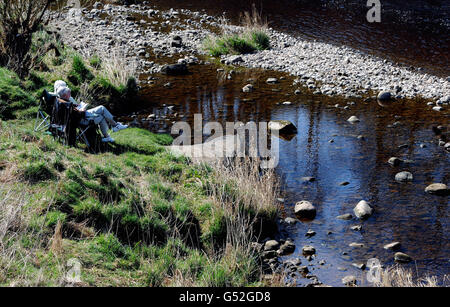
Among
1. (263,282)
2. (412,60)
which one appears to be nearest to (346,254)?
(263,282)

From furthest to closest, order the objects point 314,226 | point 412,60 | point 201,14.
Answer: point 201,14
point 412,60
point 314,226

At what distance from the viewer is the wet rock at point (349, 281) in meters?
7.20

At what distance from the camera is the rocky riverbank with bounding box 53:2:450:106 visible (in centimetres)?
1563

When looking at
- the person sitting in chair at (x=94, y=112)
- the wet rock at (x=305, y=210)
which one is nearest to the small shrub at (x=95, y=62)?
the person sitting in chair at (x=94, y=112)

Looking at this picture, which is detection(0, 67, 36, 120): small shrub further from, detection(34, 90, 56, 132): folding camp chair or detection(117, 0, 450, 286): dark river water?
detection(117, 0, 450, 286): dark river water

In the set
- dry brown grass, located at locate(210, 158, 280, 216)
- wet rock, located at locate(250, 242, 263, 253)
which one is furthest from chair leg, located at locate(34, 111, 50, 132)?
wet rock, located at locate(250, 242, 263, 253)

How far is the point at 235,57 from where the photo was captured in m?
18.4

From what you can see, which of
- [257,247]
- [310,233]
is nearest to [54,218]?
[257,247]

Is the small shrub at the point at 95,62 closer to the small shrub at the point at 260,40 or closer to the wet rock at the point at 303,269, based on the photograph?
the small shrub at the point at 260,40

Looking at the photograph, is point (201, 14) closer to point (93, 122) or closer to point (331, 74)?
point (331, 74)

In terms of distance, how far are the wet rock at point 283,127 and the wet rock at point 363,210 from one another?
4.11 m

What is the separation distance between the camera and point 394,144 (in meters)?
12.0

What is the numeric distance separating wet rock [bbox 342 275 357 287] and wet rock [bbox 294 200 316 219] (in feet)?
6.17

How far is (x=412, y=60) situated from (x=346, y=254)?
40.0ft
